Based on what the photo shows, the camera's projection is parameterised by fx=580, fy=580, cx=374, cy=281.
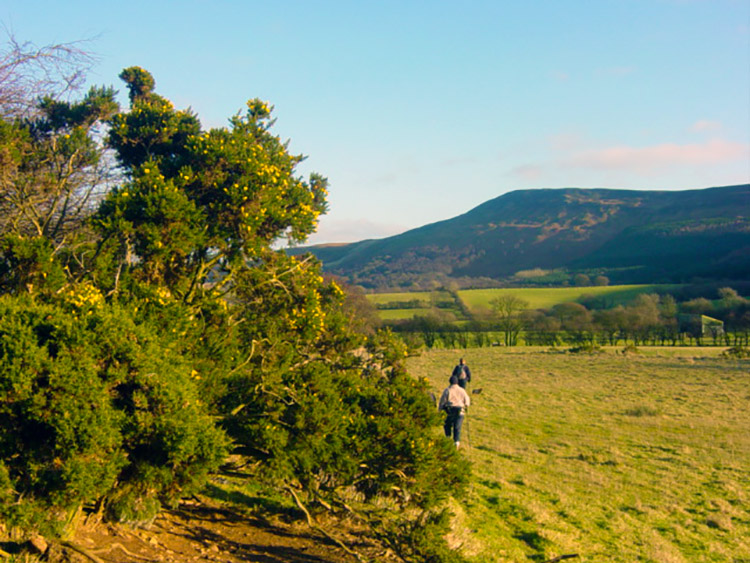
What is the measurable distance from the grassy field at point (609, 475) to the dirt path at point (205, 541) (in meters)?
2.03

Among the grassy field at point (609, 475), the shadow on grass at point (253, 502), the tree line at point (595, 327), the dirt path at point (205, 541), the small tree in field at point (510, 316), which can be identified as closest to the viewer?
the dirt path at point (205, 541)

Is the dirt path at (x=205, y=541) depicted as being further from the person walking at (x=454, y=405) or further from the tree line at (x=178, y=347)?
the person walking at (x=454, y=405)

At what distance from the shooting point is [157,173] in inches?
291

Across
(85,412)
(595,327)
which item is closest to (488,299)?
(595,327)

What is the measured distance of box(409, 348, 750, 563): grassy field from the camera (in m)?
8.62

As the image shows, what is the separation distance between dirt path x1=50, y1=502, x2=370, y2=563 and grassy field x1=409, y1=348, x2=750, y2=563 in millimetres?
2029

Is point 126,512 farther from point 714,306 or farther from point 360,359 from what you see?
point 714,306

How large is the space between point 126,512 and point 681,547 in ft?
25.8

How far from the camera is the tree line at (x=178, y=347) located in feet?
17.4

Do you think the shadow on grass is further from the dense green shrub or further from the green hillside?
the green hillside

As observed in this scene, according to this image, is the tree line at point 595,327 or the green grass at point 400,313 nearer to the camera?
the tree line at point 595,327

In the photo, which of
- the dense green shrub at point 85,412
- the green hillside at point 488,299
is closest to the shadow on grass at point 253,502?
the dense green shrub at point 85,412

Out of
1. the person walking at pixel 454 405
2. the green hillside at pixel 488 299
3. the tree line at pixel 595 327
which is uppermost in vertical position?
the person walking at pixel 454 405

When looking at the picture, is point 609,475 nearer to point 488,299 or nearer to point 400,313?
point 400,313
